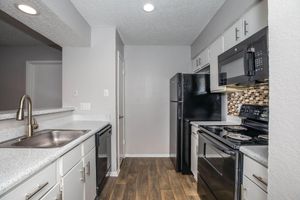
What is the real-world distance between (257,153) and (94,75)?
2414mm

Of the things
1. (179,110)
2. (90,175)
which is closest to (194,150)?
(179,110)

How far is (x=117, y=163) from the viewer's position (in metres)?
2.97

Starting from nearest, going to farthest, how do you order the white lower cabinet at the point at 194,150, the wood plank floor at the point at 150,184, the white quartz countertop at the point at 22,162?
1. the white quartz countertop at the point at 22,162
2. the wood plank floor at the point at 150,184
3. the white lower cabinet at the point at 194,150

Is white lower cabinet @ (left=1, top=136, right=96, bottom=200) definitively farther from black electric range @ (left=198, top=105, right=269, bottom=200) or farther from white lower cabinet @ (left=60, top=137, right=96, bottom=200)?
black electric range @ (left=198, top=105, right=269, bottom=200)

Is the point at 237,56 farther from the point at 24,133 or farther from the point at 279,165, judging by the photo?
the point at 24,133

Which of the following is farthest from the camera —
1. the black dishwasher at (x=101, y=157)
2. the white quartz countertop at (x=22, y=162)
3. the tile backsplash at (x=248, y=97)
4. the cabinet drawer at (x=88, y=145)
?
the black dishwasher at (x=101, y=157)

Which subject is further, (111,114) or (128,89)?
(128,89)

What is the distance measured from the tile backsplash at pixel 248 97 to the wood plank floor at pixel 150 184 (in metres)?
1.22

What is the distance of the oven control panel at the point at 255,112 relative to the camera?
1.84 m

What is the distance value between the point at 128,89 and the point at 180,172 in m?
1.88

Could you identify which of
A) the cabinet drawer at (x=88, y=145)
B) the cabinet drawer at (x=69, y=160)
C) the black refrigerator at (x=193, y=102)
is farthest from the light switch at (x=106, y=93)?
the cabinet drawer at (x=69, y=160)

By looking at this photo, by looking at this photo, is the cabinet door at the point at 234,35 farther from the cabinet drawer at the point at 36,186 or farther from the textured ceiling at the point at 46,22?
the cabinet drawer at the point at 36,186

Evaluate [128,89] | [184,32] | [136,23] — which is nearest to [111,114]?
[128,89]

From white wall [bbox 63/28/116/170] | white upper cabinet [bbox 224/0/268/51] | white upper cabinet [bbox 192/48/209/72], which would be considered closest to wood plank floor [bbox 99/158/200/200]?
white wall [bbox 63/28/116/170]
